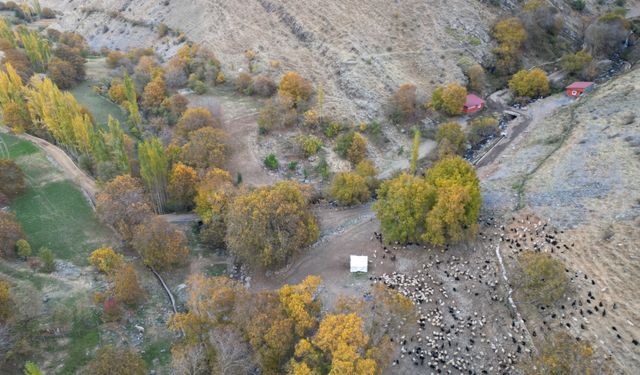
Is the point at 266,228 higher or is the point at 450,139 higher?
the point at 266,228

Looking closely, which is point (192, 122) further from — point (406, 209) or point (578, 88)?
point (578, 88)

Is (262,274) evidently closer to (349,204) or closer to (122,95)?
(349,204)

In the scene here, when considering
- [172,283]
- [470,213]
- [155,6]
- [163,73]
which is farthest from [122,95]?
[470,213]

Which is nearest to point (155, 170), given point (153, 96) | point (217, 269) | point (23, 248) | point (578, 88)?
point (217, 269)

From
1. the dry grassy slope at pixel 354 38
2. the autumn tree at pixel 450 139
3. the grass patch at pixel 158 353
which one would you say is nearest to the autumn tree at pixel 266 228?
the grass patch at pixel 158 353

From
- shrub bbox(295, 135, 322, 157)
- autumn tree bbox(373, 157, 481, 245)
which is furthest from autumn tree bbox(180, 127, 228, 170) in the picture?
autumn tree bbox(373, 157, 481, 245)

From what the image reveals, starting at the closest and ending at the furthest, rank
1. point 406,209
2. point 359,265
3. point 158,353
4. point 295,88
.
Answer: point 158,353 < point 359,265 < point 406,209 < point 295,88
